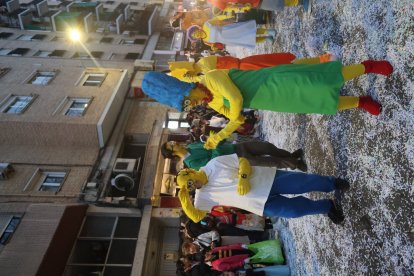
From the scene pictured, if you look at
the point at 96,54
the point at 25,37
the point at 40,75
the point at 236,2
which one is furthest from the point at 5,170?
the point at 25,37

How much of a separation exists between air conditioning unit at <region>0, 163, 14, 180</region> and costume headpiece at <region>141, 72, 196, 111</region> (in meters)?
7.30

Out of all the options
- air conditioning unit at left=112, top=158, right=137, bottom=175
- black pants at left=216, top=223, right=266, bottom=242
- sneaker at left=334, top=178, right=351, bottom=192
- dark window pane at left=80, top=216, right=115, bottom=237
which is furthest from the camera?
air conditioning unit at left=112, top=158, right=137, bottom=175

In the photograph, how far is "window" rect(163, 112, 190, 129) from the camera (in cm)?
1301

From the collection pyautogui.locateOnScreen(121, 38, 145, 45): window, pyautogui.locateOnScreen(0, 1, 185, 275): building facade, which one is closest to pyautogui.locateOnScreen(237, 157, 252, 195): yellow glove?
pyautogui.locateOnScreen(0, 1, 185, 275): building facade

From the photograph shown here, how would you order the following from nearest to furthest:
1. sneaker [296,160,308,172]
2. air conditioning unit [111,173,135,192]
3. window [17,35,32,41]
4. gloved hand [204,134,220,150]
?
1. gloved hand [204,134,220,150]
2. sneaker [296,160,308,172]
3. air conditioning unit [111,173,135,192]
4. window [17,35,32,41]

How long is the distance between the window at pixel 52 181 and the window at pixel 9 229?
1148 mm

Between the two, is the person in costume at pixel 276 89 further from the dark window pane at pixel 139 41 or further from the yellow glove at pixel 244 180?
the dark window pane at pixel 139 41

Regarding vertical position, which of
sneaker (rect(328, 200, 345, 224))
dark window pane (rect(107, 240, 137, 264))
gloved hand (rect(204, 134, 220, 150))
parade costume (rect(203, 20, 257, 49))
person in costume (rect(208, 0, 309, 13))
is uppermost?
parade costume (rect(203, 20, 257, 49))

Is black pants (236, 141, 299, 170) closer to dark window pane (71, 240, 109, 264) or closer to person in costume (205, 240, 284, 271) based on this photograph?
person in costume (205, 240, 284, 271)

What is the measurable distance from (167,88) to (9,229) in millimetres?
6676

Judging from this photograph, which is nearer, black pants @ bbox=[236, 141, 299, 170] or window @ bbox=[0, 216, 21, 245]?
black pants @ bbox=[236, 141, 299, 170]

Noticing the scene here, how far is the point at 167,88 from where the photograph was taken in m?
3.77

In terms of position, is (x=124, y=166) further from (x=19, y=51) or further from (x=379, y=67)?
(x=19, y=51)

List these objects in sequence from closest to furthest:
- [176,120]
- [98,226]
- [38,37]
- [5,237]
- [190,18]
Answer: [5,237] → [98,226] → [190,18] → [176,120] → [38,37]
